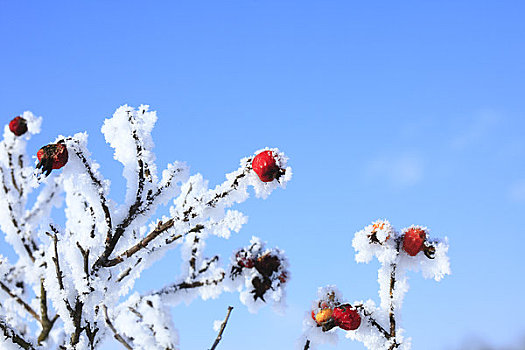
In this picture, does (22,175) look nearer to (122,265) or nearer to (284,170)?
(122,265)

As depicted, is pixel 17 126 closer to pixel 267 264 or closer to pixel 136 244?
pixel 136 244

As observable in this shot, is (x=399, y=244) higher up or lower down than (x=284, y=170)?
higher up

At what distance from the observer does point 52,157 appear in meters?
2.50

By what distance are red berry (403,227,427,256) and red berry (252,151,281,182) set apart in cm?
88

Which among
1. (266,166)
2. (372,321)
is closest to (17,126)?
(266,166)

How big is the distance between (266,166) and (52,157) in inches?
42.9

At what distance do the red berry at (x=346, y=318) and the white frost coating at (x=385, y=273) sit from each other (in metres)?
0.05

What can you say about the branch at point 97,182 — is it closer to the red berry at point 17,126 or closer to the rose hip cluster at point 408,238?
the rose hip cluster at point 408,238

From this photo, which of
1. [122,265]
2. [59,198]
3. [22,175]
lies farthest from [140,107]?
[59,198]

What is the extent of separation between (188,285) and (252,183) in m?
1.12

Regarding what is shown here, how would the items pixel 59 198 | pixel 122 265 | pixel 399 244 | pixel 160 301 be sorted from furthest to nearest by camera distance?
1. pixel 59 198
2. pixel 160 301
3. pixel 399 244
4. pixel 122 265

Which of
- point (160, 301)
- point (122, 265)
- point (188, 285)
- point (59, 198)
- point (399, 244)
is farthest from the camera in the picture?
point (59, 198)

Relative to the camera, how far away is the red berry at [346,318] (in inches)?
106

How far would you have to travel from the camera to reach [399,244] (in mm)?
2812
